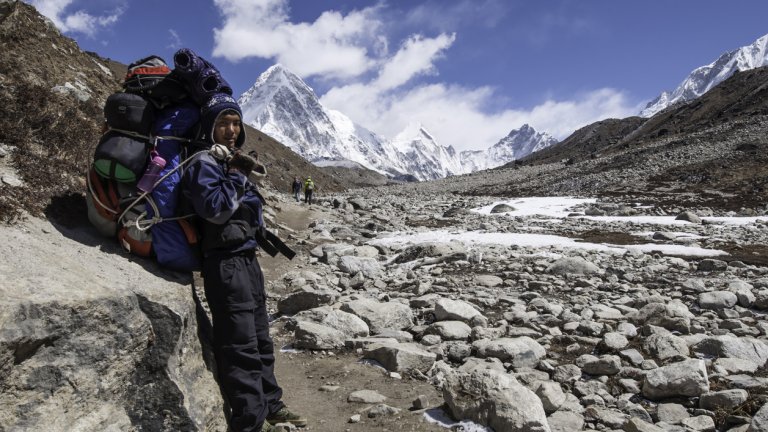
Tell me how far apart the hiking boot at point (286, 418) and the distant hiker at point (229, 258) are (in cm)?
50

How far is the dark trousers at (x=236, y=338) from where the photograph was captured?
13.7 ft

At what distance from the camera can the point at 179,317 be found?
393 centimetres

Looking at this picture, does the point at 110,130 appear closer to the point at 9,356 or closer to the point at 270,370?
the point at 9,356

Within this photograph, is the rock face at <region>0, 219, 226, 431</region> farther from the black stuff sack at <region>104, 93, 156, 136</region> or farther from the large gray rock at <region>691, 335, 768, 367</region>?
the large gray rock at <region>691, 335, 768, 367</region>

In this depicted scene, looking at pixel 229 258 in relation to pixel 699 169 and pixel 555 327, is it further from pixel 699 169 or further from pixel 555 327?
pixel 699 169

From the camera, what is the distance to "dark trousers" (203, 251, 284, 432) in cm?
417

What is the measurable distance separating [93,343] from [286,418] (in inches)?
87.7

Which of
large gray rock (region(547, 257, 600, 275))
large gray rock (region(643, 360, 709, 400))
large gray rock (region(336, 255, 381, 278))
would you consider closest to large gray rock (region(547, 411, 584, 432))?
large gray rock (region(643, 360, 709, 400))

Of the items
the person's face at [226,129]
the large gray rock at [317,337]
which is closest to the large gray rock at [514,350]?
the large gray rock at [317,337]

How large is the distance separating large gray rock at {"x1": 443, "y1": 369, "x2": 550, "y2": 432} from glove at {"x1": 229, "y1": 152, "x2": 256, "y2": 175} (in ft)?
10.9

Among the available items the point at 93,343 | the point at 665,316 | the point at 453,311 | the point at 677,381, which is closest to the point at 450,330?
the point at 453,311

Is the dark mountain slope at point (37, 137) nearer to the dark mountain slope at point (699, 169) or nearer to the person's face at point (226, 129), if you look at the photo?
the person's face at point (226, 129)

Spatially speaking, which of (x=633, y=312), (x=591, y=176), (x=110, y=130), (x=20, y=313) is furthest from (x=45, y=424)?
(x=591, y=176)

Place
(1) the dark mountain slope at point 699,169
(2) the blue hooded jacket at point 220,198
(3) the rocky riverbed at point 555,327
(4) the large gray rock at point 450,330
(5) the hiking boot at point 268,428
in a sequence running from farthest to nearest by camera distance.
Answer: (1) the dark mountain slope at point 699,169, (4) the large gray rock at point 450,330, (3) the rocky riverbed at point 555,327, (5) the hiking boot at point 268,428, (2) the blue hooded jacket at point 220,198
